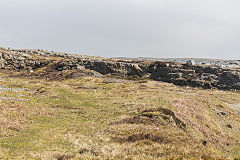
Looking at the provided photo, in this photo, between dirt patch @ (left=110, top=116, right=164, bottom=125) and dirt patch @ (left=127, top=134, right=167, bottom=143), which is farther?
dirt patch @ (left=110, top=116, right=164, bottom=125)

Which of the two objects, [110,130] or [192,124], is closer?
[110,130]

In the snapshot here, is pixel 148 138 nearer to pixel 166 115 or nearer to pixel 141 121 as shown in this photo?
pixel 141 121

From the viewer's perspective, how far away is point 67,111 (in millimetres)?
29359

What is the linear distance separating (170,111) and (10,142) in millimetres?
18170

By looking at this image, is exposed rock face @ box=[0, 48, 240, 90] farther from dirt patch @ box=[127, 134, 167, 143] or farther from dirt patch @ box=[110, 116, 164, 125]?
dirt patch @ box=[127, 134, 167, 143]

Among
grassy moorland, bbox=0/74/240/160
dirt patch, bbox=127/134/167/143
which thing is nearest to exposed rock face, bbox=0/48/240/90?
grassy moorland, bbox=0/74/240/160

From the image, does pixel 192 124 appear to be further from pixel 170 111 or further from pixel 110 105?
pixel 110 105

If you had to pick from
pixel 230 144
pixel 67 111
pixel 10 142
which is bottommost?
pixel 230 144

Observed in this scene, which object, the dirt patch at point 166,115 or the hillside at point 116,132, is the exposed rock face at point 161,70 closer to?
the hillside at point 116,132

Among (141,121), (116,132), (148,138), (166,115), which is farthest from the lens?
(166,115)

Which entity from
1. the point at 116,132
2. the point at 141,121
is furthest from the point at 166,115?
the point at 116,132

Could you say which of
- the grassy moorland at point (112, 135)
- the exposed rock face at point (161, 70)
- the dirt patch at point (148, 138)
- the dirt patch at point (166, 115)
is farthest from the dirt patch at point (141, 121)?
the exposed rock face at point (161, 70)

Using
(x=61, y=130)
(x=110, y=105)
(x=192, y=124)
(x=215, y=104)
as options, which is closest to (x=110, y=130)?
(x=61, y=130)

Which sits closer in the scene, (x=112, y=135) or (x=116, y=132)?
(x=112, y=135)
